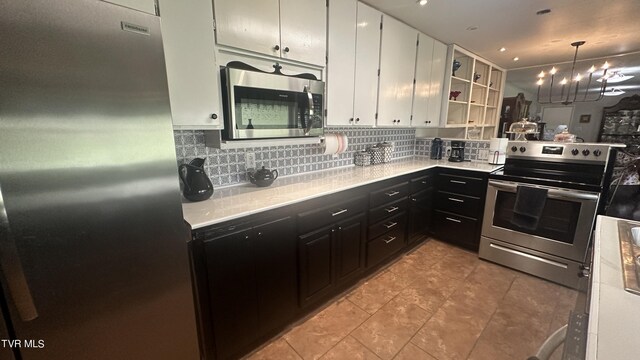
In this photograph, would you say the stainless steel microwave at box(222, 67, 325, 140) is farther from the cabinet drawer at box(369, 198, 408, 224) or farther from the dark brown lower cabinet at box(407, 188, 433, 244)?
the dark brown lower cabinet at box(407, 188, 433, 244)

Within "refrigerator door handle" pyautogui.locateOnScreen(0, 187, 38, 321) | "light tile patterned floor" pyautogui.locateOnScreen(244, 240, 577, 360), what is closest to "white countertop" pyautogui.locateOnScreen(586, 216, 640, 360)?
"light tile patterned floor" pyautogui.locateOnScreen(244, 240, 577, 360)

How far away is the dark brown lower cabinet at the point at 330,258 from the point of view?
1.76 metres

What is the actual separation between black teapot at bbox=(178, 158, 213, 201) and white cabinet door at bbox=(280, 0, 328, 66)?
937 mm

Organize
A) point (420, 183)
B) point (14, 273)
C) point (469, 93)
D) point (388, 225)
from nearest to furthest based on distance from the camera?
point (14, 273) → point (388, 225) → point (420, 183) → point (469, 93)

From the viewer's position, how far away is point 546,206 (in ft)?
7.57

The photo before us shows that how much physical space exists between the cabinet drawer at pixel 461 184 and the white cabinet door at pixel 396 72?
0.78m

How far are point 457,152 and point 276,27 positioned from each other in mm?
2688

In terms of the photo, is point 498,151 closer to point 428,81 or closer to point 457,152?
point 457,152

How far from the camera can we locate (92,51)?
851mm

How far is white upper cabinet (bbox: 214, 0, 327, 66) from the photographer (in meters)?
1.42

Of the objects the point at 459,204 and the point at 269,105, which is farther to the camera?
the point at 459,204

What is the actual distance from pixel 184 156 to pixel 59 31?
2.99ft

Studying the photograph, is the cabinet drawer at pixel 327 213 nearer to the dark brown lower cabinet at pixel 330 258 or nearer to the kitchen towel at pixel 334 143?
the dark brown lower cabinet at pixel 330 258

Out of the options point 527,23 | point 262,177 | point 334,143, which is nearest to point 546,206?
point 527,23
